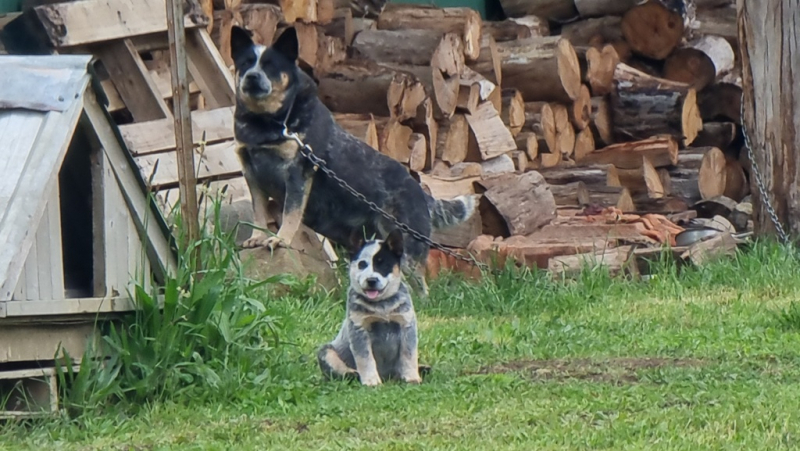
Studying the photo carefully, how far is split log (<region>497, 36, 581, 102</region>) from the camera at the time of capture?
445 inches

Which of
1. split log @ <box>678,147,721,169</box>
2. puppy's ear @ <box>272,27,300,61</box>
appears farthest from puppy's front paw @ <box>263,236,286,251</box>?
split log @ <box>678,147,721,169</box>

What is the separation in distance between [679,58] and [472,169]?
3303 mm

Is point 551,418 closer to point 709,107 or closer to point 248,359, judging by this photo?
point 248,359

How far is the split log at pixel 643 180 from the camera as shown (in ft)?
37.5

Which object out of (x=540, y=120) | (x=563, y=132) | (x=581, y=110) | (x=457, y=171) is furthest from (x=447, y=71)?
(x=581, y=110)

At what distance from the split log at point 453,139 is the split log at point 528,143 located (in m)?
0.79

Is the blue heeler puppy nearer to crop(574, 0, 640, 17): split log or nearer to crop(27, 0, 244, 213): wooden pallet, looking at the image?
crop(27, 0, 244, 213): wooden pallet

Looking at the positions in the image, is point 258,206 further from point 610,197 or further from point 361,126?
point 610,197

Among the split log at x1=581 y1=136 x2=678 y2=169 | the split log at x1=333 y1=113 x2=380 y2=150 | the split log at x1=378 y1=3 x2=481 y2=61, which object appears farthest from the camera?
the split log at x1=581 y1=136 x2=678 y2=169

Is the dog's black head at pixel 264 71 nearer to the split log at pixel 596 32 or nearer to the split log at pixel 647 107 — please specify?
the split log at pixel 647 107

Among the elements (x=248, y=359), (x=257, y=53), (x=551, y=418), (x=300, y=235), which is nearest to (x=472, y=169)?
(x=300, y=235)

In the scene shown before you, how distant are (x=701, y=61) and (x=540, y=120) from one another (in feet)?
5.98

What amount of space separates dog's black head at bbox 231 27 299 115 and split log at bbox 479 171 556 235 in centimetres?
245

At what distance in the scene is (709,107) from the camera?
12.3 m
